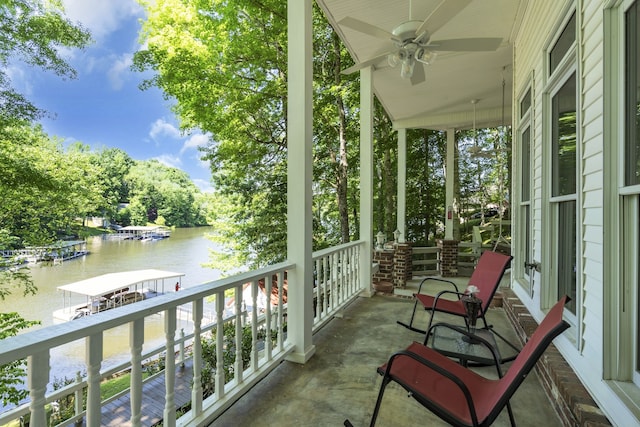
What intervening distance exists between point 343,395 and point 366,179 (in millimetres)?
3059

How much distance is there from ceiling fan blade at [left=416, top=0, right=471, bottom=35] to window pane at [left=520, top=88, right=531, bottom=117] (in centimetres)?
155

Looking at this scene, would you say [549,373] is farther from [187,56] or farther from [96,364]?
[187,56]

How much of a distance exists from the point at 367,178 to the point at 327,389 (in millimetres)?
3023

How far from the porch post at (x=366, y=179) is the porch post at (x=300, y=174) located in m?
2.03

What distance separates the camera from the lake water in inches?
415

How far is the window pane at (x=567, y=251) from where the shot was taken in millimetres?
2152

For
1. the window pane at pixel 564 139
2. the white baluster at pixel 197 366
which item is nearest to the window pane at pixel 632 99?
the window pane at pixel 564 139

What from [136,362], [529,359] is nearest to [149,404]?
[136,362]

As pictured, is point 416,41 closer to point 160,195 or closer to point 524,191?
point 524,191

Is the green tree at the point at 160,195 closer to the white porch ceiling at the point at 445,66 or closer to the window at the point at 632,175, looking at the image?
the white porch ceiling at the point at 445,66

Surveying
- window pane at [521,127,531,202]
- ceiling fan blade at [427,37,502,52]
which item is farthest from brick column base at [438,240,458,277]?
ceiling fan blade at [427,37,502,52]

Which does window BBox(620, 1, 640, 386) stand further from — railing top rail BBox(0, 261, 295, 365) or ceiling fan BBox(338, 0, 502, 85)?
railing top rail BBox(0, 261, 295, 365)

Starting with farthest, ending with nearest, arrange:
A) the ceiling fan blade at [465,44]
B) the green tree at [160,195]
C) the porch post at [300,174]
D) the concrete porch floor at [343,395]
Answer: the green tree at [160,195]
the ceiling fan blade at [465,44]
the porch post at [300,174]
the concrete porch floor at [343,395]

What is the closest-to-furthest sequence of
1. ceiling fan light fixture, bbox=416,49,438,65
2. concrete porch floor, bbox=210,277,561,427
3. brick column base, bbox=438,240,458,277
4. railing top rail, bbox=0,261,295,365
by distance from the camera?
railing top rail, bbox=0,261,295,365
concrete porch floor, bbox=210,277,561,427
ceiling fan light fixture, bbox=416,49,438,65
brick column base, bbox=438,240,458,277
